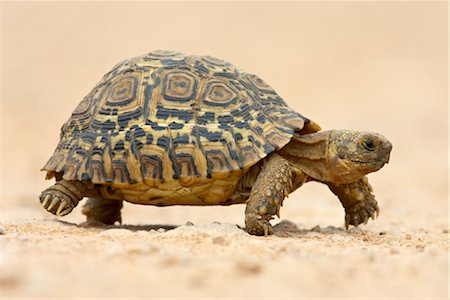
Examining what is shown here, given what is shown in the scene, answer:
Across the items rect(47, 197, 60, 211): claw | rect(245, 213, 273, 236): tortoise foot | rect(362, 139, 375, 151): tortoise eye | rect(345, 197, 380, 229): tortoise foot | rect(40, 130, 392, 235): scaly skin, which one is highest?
rect(362, 139, 375, 151): tortoise eye

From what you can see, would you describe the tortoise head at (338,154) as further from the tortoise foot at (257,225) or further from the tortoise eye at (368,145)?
the tortoise foot at (257,225)

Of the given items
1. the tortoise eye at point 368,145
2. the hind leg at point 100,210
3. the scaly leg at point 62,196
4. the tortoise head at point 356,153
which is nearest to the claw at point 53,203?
the scaly leg at point 62,196

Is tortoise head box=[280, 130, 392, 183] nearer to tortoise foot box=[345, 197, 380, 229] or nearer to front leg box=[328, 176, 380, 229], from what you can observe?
front leg box=[328, 176, 380, 229]

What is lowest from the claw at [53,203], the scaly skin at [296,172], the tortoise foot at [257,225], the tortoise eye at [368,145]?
the tortoise foot at [257,225]

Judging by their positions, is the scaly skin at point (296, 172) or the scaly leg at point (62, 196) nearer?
the scaly skin at point (296, 172)

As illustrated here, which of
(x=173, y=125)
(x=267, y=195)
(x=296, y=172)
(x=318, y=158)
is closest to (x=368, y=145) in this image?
(x=318, y=158)

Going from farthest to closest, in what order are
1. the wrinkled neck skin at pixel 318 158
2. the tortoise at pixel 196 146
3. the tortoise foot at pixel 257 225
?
1. the wrinkled neck skin at pixel 318 158
2. the tortoise at pixel 196 146
3. the tortoise foot at pixel 257 225

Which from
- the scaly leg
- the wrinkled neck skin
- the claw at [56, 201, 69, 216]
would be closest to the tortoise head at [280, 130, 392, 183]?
the wrinkled neck skin
